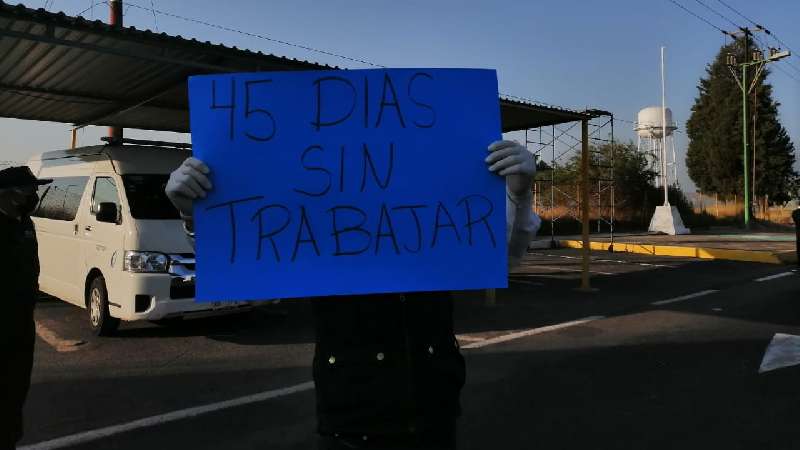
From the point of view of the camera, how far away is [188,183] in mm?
1761

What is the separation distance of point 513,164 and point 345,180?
1.75 ft

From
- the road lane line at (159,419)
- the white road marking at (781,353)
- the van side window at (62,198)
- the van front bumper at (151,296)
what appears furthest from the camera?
the van side window at (62,198)

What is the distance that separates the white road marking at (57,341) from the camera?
621 centimetres

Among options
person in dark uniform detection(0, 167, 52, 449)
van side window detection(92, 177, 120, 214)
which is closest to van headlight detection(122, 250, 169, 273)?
van side window detection(92, 177, 120, 214)

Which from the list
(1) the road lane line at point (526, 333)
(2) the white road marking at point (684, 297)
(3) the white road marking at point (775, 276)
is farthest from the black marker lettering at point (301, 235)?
(3) the white road marking at point (775, 276)

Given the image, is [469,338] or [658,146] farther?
[658,146]

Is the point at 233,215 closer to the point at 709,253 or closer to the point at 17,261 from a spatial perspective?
the point at 17,261

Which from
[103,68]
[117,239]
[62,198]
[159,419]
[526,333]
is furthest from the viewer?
[103,68]

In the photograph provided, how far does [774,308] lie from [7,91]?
12020mm

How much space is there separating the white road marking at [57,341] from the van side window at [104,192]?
1.49 meters

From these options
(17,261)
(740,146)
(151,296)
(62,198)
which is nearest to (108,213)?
(151,296)

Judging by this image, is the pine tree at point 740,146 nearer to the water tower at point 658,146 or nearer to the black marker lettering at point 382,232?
the water tower at point 658,146

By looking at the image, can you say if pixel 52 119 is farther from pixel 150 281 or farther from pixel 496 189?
pixel 496 189

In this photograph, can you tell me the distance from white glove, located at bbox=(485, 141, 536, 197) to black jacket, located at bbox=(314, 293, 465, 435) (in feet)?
1.58
